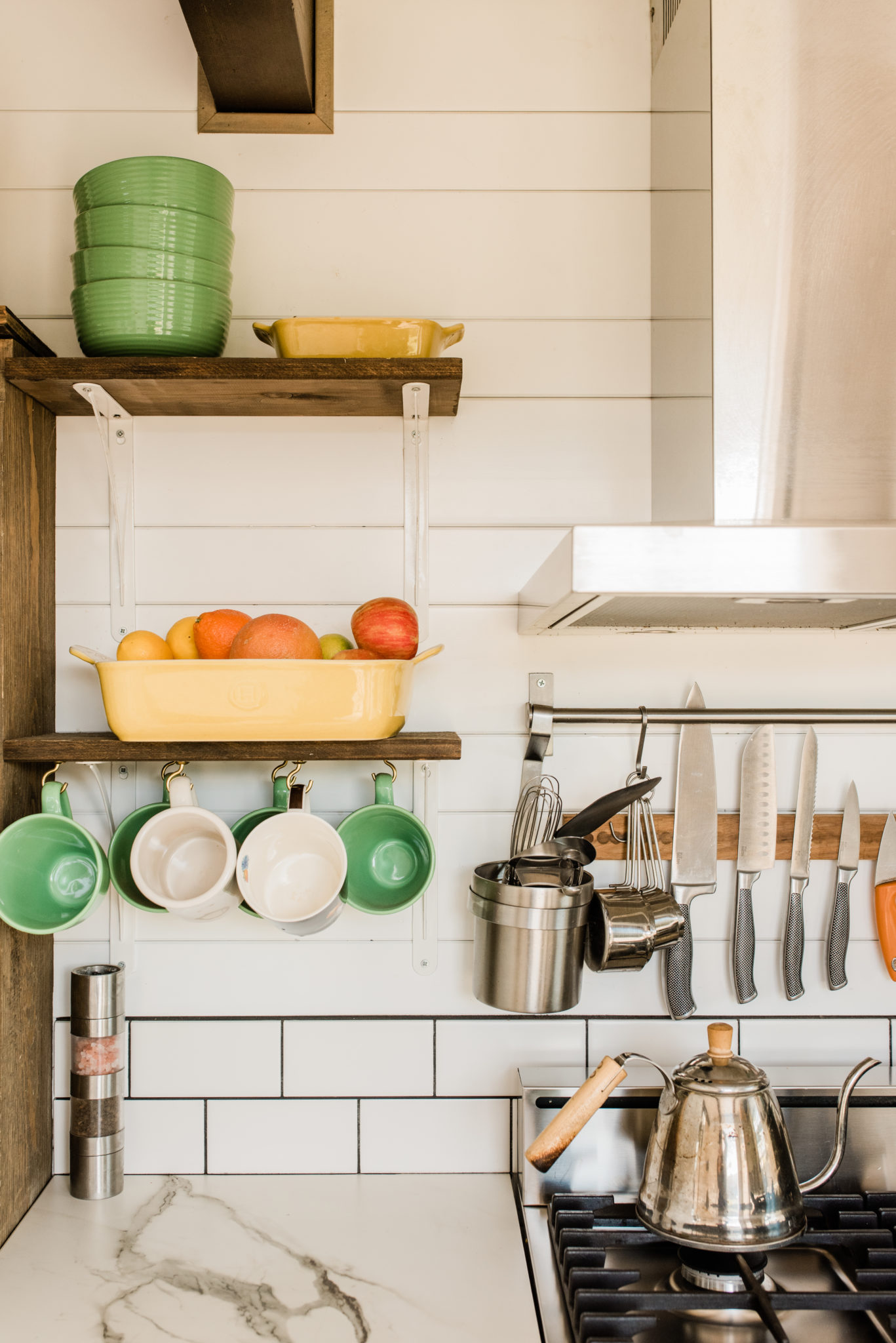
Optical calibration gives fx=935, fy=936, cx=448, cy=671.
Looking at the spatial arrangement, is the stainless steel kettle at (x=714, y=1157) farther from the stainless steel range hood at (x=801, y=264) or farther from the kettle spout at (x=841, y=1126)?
the stainless steel range hood at (x=801, y=264)

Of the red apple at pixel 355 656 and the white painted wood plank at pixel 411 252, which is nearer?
the red apple at pixel 355 656

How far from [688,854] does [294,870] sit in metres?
0.51

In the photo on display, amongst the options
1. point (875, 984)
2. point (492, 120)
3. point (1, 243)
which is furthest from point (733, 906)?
point (1, 243)

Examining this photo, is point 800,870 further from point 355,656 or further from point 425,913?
point 355,656

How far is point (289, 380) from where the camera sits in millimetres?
1086

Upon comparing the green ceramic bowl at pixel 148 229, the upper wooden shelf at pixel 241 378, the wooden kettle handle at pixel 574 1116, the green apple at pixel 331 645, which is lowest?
the wooden kettle handle at pixel 574 1116

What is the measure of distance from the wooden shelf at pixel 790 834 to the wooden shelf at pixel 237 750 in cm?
27

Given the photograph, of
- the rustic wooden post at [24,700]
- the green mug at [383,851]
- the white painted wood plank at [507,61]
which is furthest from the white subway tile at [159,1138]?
the white painted wood plank at [507,61]

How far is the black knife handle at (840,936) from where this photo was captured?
1.22 metres

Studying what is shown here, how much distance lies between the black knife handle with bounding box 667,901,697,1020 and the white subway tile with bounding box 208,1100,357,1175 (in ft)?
1.44

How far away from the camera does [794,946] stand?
122cm

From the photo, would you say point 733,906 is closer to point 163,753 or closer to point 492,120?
point 163,753

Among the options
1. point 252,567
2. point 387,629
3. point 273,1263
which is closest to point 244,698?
point 387,629

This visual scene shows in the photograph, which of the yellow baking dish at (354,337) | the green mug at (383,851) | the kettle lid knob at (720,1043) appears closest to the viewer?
the kettle lid knob at (720,1043)
